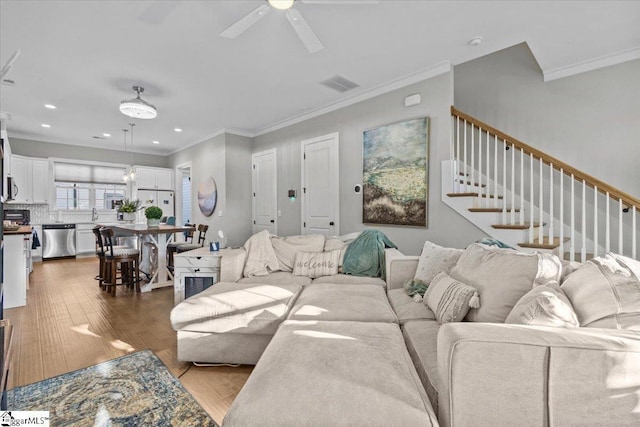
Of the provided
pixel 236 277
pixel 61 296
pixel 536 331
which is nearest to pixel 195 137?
pixel 61 296

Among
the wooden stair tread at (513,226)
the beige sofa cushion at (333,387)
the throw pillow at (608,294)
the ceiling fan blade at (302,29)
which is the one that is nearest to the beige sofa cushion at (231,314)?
the beige sofa cushion at (333,387)

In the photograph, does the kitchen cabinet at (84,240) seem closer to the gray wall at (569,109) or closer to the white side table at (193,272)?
the white side table at (193,272)

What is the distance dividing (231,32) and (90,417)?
270 centimetres

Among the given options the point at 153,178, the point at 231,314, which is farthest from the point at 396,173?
the point at 153,178

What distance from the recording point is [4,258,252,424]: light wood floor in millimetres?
2018

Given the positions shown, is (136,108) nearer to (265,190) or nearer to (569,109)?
(265,190)

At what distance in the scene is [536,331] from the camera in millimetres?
1103

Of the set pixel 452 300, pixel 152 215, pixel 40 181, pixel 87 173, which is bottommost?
pixel 452 300

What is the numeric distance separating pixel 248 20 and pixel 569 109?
3665 millimetres

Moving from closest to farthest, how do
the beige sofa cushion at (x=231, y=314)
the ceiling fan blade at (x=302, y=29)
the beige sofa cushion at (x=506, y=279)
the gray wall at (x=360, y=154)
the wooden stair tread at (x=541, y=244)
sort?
the beige sofa cushion at (x=506, y=279)
the ceiling fan blade at (x=302, y=29)
the beige sofa cushion at (x=231, y=314)
the wooden stair tread at (x=541, y=244)
the gray wall at (x=360, y=154)

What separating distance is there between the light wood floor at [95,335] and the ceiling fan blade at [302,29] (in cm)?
250

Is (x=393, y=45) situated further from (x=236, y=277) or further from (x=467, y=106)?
(x=236, y=277)

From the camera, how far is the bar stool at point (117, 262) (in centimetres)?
408

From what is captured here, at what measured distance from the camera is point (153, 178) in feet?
25.3
